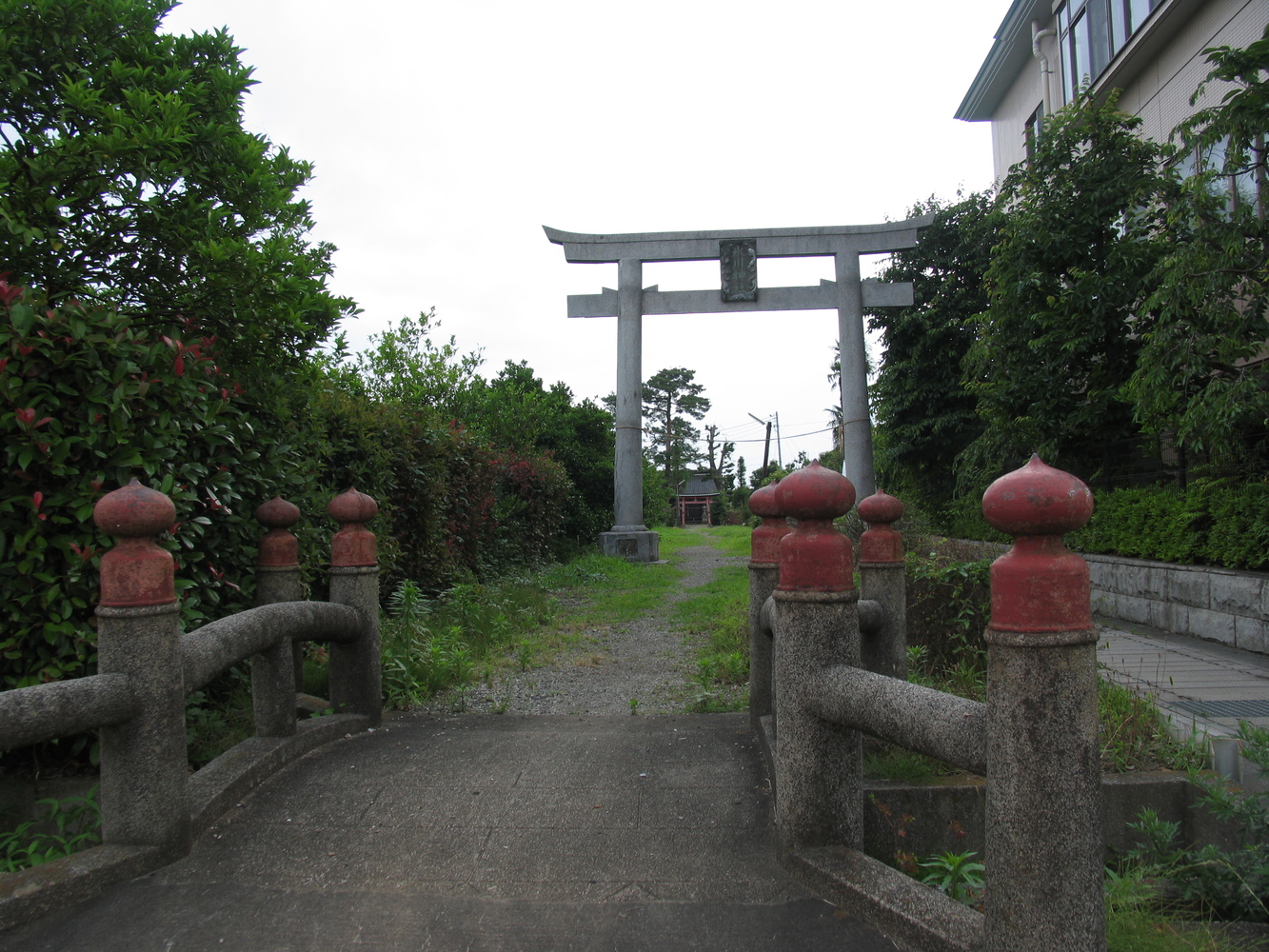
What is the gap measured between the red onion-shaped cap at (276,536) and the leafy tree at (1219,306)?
20.8 feet

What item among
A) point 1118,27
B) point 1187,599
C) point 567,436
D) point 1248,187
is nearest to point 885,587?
point 1187,599

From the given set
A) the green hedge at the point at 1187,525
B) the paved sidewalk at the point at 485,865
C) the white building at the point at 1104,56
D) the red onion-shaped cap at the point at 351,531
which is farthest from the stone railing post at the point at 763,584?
the white building at the point at 1104,56

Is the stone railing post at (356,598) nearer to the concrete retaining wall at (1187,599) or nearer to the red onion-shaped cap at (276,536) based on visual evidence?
the red onion-shaped cap at (276,536)

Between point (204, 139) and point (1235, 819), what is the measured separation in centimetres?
460

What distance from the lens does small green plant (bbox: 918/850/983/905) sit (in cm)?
226

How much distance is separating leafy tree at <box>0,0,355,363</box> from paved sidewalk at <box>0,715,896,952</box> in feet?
6.54

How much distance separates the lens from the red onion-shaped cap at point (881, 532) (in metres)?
3.14

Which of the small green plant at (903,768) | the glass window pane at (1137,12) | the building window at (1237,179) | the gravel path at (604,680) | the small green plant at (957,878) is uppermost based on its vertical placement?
the glass window pane at (1137,12)

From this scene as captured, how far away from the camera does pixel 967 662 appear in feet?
14.5

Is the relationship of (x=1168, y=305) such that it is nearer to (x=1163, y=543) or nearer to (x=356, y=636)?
(x=1163, y=543)

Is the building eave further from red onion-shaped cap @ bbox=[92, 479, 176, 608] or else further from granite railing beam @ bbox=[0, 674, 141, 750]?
granite railing beam @ bbox=[0, 674, 141, 750]

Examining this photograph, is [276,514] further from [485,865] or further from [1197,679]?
[1197,679]

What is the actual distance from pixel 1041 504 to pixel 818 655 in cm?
92

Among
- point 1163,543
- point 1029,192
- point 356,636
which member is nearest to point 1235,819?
point 356,636
